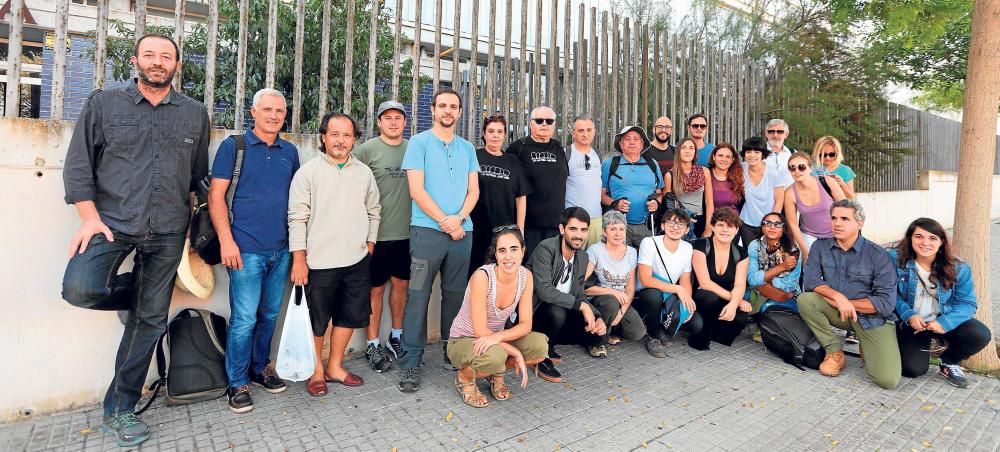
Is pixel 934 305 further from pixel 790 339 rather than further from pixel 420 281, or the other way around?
pixel 420 281

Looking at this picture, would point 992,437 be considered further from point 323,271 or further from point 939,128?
point 939,128

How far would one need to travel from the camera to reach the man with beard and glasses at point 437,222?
144 inches

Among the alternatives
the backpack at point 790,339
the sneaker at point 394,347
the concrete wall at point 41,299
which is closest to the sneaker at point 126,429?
the concrete wall at point 41,299

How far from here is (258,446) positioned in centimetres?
286

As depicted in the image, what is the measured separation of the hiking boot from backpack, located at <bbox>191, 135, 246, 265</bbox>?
2314 mm

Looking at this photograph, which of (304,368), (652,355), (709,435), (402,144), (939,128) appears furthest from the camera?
(939,128)

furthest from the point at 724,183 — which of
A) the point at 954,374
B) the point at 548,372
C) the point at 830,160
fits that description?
the point at 548,372

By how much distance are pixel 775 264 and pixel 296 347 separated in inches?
158

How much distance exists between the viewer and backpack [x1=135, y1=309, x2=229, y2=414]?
Answer: 3295mm

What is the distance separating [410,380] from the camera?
363 centimetres

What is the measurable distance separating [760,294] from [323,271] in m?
3.82

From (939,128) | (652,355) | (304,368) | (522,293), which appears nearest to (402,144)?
(522,293)

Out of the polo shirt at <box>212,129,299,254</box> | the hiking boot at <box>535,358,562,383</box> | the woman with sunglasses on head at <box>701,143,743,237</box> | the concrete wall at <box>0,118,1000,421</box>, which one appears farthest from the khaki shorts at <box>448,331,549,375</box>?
the woman with sunglasses on head at <box>701,143,743,237</box>

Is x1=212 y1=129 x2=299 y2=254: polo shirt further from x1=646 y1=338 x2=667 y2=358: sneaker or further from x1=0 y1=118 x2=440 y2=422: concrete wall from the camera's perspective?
x1=646 y1=338 x2=667 y2=358: sneaker
